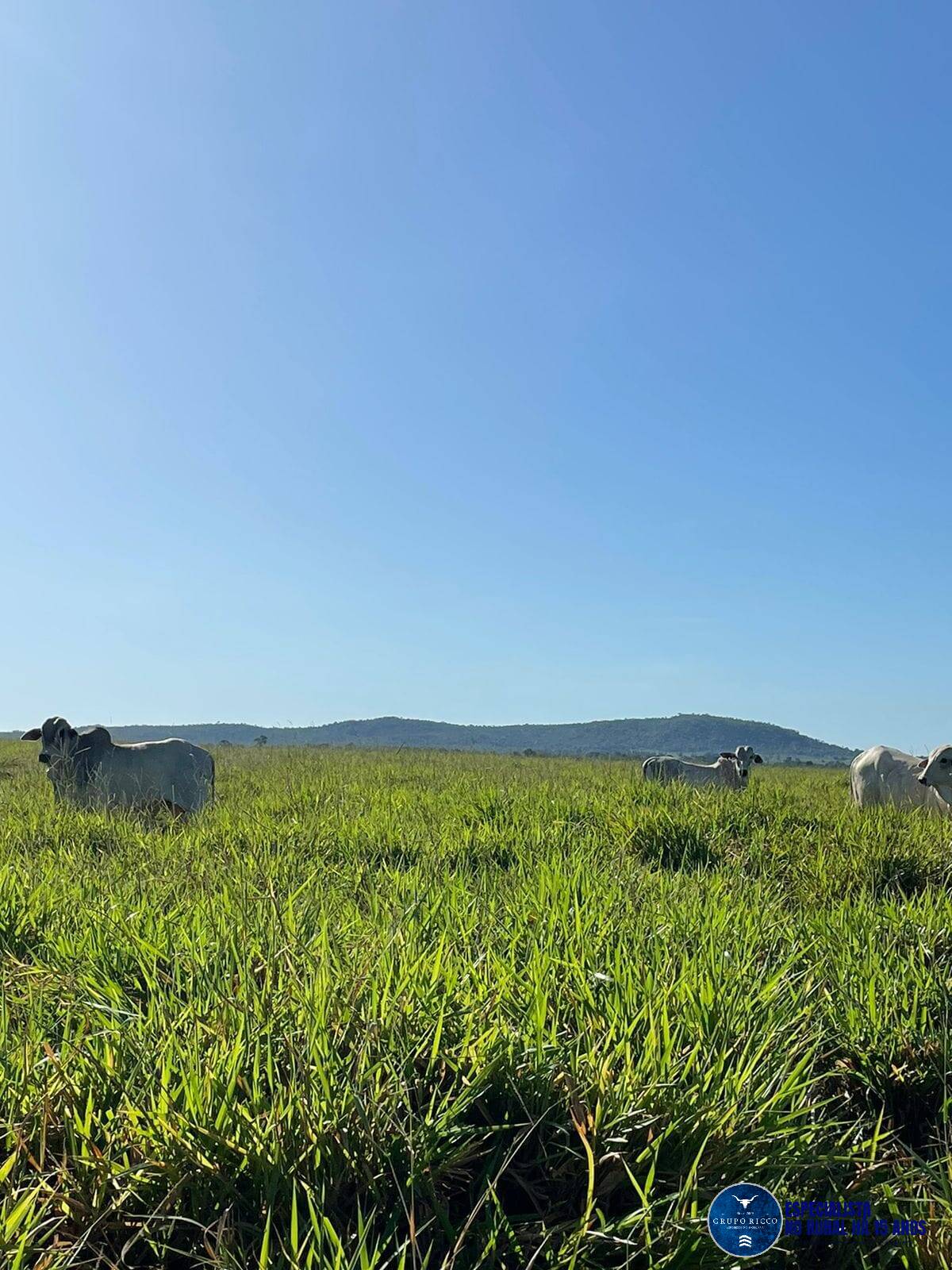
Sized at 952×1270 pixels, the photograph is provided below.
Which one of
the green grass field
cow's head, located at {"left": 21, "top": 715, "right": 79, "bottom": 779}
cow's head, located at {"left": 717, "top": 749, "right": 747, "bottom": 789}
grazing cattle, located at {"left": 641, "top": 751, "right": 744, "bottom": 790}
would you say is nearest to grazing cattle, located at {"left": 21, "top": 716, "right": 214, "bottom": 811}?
cow's head, located at {"left": 21, "top": 715, "right": 79, "bottom": 779}

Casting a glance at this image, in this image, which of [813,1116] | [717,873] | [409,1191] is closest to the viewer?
[409,1191]

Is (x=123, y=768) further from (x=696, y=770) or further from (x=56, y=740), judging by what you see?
(x=696, y=770)

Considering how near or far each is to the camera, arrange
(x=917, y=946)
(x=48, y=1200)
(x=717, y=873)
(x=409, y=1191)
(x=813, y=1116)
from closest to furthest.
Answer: (x=48, y=1200)
(x=409, y=1191)
(x=813, y=1116)
(x=917, y=946)
(x=717, y=873)

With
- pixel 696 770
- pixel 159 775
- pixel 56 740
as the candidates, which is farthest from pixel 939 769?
pixel 56 740

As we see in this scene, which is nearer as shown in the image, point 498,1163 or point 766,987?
point 498,1163

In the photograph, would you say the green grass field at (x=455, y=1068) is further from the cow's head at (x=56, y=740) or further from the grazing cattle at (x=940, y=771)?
the grazing cattle at (x=940, y=771)

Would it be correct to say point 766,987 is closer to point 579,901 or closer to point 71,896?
point 579,901

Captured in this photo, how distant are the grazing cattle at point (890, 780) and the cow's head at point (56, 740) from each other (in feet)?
31.5

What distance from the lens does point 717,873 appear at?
462cm

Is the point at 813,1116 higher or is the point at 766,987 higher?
the point at 766,987

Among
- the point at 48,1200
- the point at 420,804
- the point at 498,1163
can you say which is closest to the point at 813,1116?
the point at 498,1163

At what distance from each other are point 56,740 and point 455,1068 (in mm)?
8851

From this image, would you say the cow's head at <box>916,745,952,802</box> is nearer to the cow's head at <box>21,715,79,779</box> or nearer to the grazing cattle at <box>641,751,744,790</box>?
the grazing cattle at <box>641,751,744,790</box>

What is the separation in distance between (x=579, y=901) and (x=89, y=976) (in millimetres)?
2001
